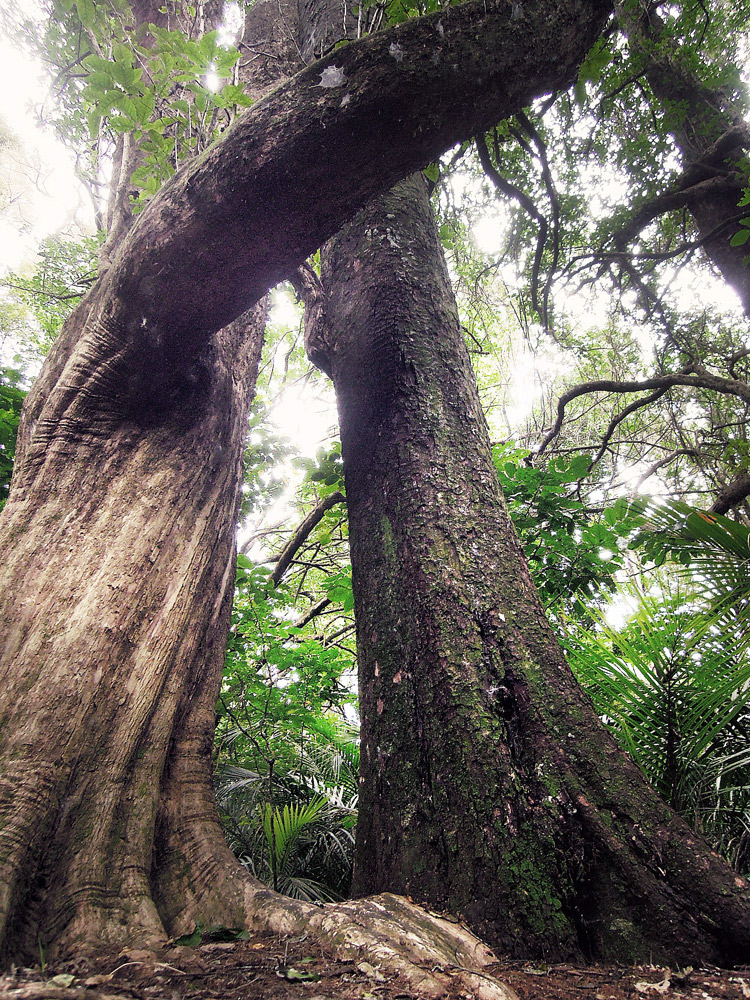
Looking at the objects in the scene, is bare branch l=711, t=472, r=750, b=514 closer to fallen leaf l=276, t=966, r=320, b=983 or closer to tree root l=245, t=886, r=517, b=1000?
tree root l=245, t=886, r=517, b=1000

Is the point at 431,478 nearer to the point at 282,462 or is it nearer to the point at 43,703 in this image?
the point at 43,703

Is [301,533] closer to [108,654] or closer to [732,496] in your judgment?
[108,654]

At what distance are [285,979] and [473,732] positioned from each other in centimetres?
64

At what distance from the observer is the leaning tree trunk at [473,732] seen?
1.08m

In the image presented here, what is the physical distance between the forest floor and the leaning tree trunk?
0.28ft

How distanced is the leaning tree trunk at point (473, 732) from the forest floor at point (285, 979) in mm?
86

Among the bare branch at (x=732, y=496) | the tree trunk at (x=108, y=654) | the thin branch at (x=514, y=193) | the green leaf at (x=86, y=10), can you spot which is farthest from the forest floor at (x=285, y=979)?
the thin branch at (x=514, y=193)

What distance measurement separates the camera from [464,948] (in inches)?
40.6

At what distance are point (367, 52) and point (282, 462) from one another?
5337 mm

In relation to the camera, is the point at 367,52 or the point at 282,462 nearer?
the point at 367,52

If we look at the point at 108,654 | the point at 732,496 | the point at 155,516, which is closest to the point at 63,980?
the point at 108,654

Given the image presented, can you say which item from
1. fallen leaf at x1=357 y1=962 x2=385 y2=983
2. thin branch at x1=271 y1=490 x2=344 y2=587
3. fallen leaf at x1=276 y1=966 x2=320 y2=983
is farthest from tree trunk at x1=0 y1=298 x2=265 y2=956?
thin branch at x1=271 y1=490 x2=344 y2=587

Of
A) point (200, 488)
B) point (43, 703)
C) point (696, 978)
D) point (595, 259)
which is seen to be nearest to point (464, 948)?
point (696, 978)

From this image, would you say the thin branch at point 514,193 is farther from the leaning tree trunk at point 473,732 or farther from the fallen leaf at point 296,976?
the fallen leaf at point 296,976
